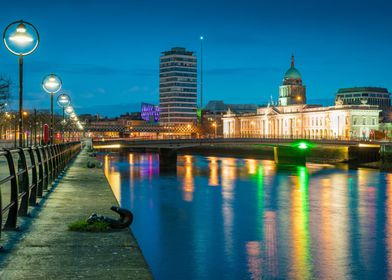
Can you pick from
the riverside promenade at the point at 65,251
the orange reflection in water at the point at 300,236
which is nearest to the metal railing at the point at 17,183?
the riverside promenade at the point at 65,251

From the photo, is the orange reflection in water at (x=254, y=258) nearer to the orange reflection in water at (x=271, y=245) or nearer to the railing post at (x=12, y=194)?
the orange reflection in water at (x=271, y=245)

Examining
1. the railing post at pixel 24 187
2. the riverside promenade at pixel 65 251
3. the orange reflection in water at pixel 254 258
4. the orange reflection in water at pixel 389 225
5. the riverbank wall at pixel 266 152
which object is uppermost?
the railing post at pixel 24 187

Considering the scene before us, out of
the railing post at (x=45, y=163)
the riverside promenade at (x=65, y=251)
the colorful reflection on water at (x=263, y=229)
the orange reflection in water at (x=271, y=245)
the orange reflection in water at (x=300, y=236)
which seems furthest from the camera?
the railing post at (x=45, y=163)

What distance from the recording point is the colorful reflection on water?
2114 cm

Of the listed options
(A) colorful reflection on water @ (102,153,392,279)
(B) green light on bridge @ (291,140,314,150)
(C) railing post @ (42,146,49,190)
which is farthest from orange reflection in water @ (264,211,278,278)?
(B) green light on bridge @ (291,140,314,150)

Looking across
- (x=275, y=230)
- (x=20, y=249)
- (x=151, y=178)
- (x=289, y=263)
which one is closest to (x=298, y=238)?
(x=275, y=230)

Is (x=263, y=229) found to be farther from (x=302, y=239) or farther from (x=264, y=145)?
(x=264, y=145)

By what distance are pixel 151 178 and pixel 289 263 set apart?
48.5 m

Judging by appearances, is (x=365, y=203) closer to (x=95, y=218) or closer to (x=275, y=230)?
(x=275, y=230)

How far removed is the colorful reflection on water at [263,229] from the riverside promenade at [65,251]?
6.29m

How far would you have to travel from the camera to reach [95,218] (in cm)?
1351

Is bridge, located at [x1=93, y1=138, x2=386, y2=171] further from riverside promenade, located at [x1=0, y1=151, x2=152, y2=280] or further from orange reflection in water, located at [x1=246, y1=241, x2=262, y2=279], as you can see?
riverside promenade, located at [x1=0, y1=151, x2=152, y2=280]

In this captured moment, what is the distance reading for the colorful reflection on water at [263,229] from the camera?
21141 millimetres

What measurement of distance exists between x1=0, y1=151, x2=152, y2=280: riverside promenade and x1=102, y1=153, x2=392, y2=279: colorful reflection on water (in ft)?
20.7
